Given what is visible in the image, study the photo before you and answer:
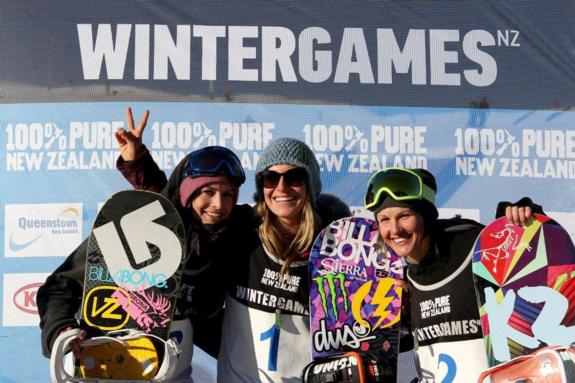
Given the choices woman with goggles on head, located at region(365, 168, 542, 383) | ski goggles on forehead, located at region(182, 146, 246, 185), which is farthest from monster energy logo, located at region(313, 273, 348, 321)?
ski goggles on forehead, located at region(182, 146, 246, 185)

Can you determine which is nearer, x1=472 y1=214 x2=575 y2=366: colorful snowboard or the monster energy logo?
x1=472 y1=214 x2=575 y2=366: colorful snowboard

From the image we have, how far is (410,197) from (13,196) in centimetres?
258

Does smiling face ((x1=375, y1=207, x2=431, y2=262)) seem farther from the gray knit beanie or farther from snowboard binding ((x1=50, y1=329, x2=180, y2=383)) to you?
snowboard binding ((x1=50, y1=329, x2=180, y2=383))

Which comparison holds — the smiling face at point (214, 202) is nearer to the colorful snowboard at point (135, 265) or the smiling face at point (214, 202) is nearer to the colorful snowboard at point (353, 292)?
the colorful snowboard at point (135, 265)

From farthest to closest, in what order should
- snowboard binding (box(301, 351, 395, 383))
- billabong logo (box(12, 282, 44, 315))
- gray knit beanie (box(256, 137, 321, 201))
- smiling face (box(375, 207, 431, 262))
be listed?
billabong logo (box(12, 282, 44, 315)), gray knit beanie (box(256, 137, 321, 201)), smiling face (box(375, 207, 431, 262)), snowboard binding (box(301, 351, 395, 383))

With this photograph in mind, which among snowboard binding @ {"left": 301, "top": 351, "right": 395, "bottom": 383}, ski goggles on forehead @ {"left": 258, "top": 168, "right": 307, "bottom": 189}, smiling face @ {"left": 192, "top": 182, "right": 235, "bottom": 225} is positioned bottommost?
snowboard binding @ {"left": 301, "top": 351, "right": 395, "bottom": 383}

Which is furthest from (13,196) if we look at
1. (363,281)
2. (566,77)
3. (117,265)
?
(566,77)

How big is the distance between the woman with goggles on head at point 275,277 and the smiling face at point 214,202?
0.44ft

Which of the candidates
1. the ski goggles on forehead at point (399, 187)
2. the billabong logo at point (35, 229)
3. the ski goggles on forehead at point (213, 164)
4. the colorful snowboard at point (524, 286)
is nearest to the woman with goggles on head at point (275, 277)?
the ski goggles on forehead at point (213, 164)

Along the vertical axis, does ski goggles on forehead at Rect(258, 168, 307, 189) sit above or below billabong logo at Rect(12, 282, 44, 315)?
above

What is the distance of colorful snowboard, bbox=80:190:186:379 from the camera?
307cm

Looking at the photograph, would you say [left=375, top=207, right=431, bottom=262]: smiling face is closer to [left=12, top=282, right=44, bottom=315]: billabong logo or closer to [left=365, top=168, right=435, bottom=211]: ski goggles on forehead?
[left=365, top=168, right=435, bottom=211]: ski goggles on forehead

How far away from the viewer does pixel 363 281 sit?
3182 mm

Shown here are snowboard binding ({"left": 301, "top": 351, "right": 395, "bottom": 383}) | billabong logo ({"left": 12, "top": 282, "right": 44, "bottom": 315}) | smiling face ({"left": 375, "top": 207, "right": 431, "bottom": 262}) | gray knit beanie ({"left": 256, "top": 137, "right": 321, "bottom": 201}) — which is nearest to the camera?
snowboard binding ({"left": 301, "top": 351, "right": 395, "bottom": 383})
